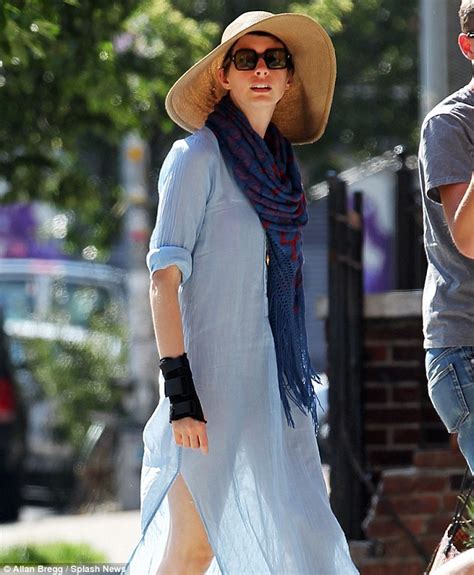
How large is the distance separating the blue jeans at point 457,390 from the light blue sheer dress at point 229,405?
54 centimetres

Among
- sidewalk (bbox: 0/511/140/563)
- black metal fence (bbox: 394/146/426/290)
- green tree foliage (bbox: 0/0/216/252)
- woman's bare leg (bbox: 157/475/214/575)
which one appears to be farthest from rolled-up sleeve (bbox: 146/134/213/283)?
sidewalk (bbox: 0/511/140/563)

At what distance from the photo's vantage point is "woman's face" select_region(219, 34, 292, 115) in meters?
4.27

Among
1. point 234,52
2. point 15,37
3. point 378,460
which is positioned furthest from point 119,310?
point 234,52

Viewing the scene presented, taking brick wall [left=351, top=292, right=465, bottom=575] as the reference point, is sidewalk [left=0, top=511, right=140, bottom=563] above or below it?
below

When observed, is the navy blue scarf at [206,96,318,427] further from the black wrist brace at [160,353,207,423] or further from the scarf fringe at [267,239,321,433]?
the black wrist brace at [160,353,207,423]

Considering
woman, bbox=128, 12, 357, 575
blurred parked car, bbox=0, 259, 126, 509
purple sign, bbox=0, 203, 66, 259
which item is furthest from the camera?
purple sign, bbox=0, 203, 66, 259

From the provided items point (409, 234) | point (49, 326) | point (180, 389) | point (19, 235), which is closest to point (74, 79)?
point (409, 234)

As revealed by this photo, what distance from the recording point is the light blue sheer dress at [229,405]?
410cm

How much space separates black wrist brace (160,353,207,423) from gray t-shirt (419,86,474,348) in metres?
0.63

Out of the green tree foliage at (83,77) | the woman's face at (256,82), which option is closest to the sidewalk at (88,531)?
the green tree foliage at (83,77)

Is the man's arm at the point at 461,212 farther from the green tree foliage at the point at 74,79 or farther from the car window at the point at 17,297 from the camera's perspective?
the car window at the point at 17,297

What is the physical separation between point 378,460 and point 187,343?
9.16 feet

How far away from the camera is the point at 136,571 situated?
13.9 feet

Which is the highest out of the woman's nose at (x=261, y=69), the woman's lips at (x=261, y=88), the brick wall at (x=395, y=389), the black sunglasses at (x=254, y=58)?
the black sunglasses at (x=254, y=58)
